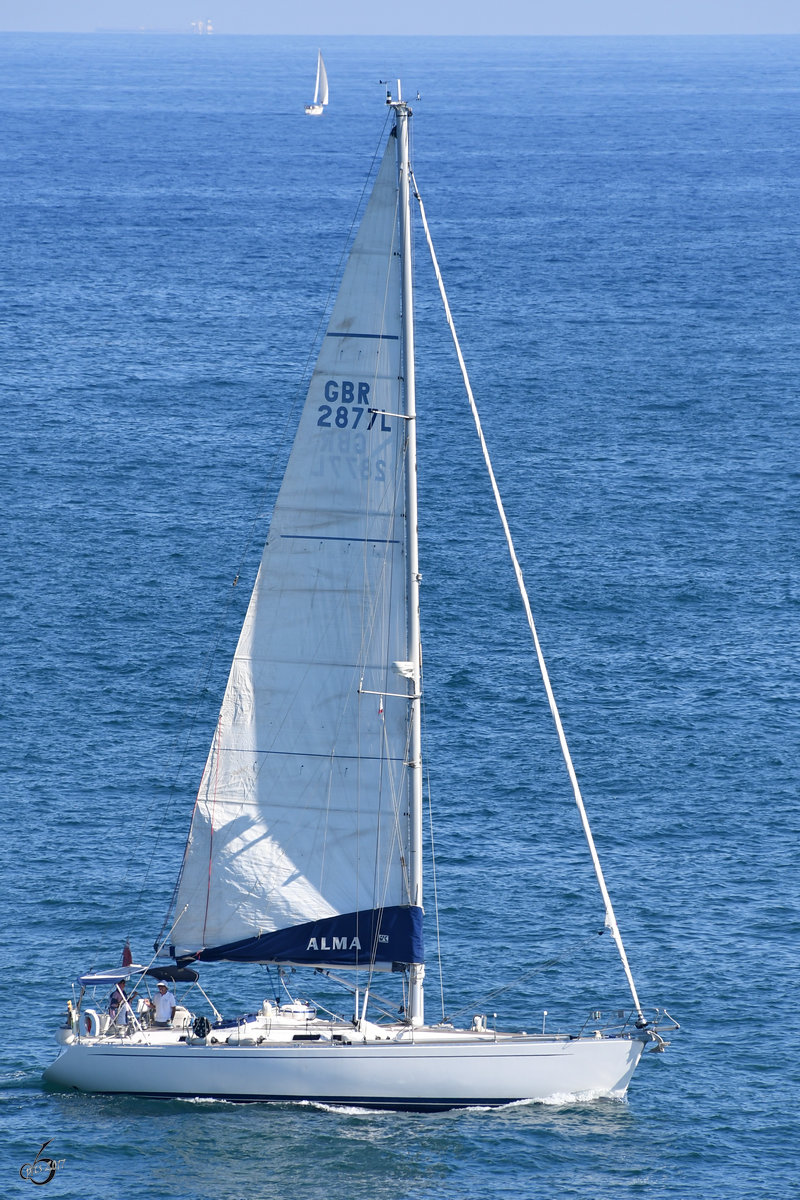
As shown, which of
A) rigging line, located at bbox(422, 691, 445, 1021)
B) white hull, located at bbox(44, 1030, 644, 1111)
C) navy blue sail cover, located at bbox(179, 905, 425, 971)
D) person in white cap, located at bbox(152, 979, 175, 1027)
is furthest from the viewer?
rigging line, located at bbox(422, 691, 445, 1021)

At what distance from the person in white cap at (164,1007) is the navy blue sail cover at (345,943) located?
164cm

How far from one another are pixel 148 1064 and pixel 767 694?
44426mm

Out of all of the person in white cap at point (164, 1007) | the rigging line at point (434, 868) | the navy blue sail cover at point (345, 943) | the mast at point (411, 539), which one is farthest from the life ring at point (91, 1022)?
the rigging line at point (434, 868)

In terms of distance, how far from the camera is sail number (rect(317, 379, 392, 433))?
161 feet

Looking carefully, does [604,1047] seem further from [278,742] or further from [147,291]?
[147,291]

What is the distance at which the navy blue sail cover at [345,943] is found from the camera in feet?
168

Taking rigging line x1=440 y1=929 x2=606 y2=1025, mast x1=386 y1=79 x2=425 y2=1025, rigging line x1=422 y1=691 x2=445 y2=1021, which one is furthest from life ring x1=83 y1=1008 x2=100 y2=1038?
rigging line x1=440 y1=929 x2=606 y2=1025

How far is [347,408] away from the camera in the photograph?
49.1 metres

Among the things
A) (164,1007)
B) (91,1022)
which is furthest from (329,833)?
(91,1022)

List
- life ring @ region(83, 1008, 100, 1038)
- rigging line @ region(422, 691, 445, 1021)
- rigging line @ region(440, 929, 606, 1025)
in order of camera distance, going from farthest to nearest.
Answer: rigging line @ region(422, 691, 445, 1021) → rigging line @ region(440, 929, 606, 1025) → life ring @ region(83, 1008, 100, 1038)

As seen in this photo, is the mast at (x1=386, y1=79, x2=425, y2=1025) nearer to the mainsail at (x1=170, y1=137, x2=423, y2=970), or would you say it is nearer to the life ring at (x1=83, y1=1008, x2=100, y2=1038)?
the mainsail at (x1=170, y1=137, x2=423, y2=970)

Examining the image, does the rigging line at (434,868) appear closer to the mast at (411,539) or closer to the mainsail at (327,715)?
the mast at (411,539)

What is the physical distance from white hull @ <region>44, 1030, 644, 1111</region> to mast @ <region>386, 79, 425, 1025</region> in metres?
1.78

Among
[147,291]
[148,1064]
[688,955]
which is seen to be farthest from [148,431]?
[148,1064]
